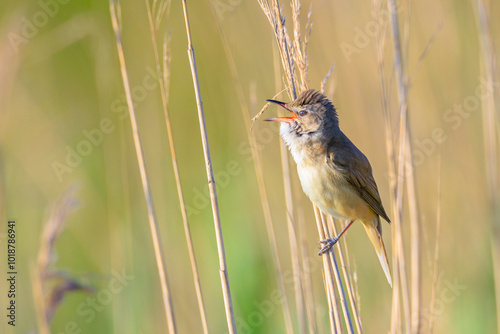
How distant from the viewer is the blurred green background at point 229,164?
12.7ft

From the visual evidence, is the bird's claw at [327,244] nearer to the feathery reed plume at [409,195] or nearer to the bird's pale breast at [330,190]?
the bird's pale breast at [330,190]

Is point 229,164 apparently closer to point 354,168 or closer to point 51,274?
point 354,168

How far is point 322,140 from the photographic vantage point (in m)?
3.08

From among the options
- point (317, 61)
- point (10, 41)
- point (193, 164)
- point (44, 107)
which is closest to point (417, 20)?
point (317, 61)

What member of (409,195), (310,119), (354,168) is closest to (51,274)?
(409,195)

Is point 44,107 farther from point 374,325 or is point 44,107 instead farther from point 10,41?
point 374,325

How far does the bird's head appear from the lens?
2.86 metres

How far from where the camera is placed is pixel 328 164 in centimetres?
307

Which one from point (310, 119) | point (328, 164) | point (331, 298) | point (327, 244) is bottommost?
point (331, 298)

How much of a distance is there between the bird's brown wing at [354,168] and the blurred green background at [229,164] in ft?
1.47

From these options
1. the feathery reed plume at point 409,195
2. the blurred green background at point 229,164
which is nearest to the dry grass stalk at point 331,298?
the feathery reed plume at point 409,195

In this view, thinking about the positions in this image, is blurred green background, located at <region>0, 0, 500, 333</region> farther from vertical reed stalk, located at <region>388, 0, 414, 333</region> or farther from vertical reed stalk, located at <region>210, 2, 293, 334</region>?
vertical reed stalk, located at <region>388, 0, 414, 333</region>

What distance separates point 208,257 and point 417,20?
2.47m

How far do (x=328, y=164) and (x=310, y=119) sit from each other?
0.28m
